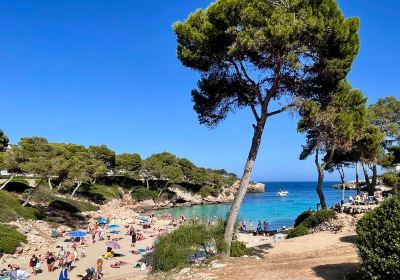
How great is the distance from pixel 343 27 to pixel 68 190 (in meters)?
50.1

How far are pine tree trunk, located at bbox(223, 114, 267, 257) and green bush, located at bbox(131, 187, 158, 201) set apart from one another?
194 ft

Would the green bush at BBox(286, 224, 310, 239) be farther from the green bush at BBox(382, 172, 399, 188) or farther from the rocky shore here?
the rocky shore

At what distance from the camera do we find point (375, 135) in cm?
2922

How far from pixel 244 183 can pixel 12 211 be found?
2624cm

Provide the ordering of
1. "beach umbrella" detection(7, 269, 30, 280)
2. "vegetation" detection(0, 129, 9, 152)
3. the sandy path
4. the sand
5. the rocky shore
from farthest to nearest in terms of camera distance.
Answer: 1. the rocky shore
2. "vegetation" detection(0, 129, 9, 152)
3. the sand
4. the sandy path
5. "beach umbrella" detection(7, 269, 30, 280)

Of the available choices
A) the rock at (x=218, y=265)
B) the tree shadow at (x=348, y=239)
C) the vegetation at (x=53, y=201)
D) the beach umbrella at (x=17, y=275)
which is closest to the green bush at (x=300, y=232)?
the tree shadow at (x=348, y=239)

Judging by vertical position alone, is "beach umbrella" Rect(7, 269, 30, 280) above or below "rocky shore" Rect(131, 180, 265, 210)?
below

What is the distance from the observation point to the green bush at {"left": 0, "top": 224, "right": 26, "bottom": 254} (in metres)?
24.4

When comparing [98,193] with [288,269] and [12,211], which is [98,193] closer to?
[12,211]

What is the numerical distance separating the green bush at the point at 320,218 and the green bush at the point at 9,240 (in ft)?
65.0

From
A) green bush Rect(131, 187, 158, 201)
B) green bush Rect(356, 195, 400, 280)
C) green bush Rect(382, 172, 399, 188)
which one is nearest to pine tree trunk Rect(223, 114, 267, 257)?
green bush Rect(356, 195, 400, 280)

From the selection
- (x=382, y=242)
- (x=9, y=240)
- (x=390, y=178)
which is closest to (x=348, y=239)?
(x=382, y=242)

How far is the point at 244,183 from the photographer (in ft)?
51.5

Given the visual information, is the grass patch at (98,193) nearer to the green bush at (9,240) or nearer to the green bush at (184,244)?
the green bush at (9,240)
